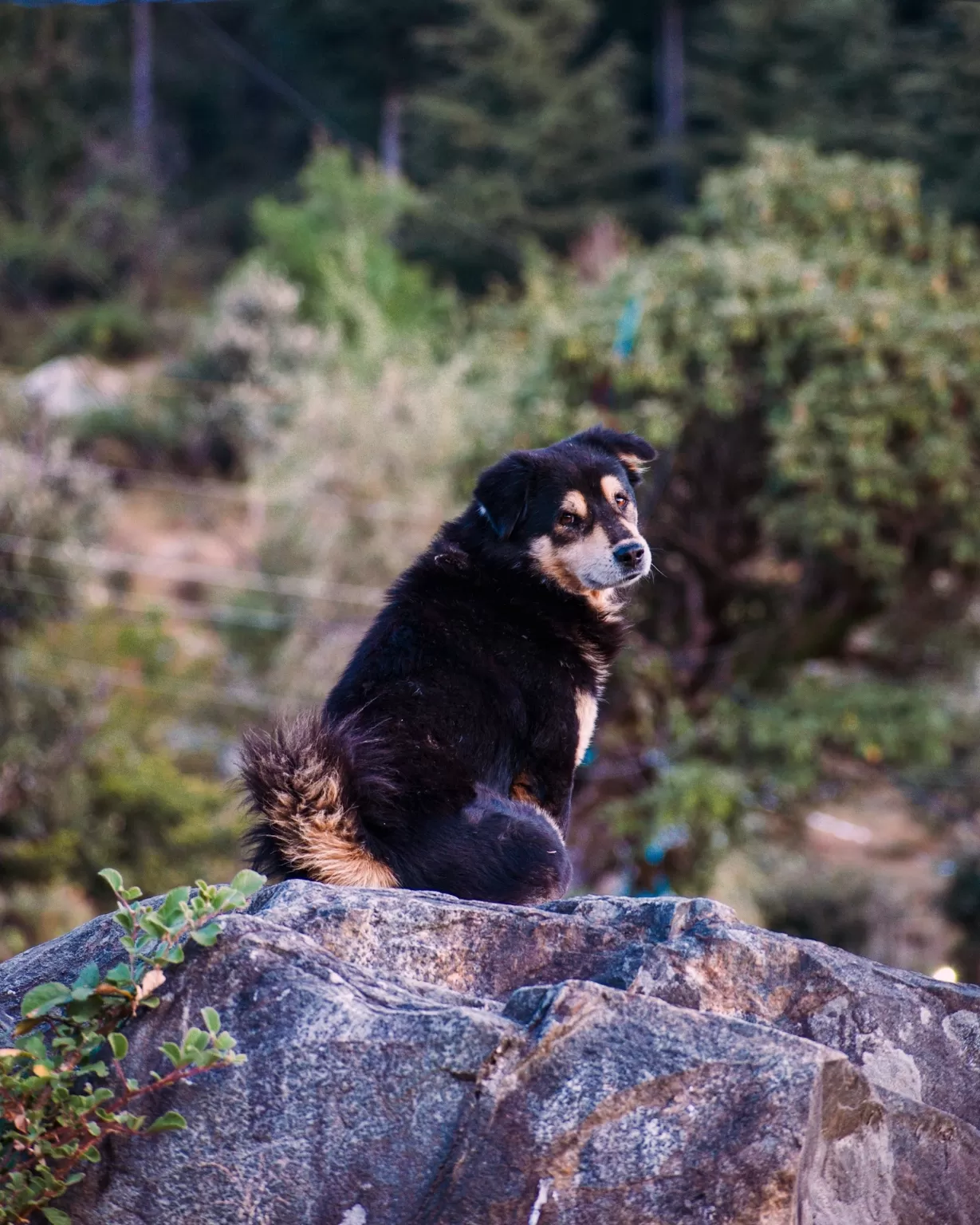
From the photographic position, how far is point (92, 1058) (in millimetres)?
2965

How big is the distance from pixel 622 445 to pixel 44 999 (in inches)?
137

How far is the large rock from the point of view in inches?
109

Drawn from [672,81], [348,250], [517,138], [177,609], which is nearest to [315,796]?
[177,609]

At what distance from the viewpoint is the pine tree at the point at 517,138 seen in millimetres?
36812

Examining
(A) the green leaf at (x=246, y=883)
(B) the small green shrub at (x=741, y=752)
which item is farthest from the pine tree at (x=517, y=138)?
(A) the green leaf at (x=246, y=883)

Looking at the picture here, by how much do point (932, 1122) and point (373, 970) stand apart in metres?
1.27

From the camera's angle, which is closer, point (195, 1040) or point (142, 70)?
point (195, 1040)

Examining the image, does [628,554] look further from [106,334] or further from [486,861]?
[106,334]

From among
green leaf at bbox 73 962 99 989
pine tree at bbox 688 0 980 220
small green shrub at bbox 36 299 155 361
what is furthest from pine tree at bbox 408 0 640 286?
green leaf at bbox 73 962 99 989

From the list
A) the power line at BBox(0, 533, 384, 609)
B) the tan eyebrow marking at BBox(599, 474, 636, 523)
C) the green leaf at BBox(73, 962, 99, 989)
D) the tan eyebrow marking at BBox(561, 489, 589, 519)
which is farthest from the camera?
the power line at BBox(0, 533, 384, 609)

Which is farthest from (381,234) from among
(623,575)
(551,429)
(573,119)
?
(623,575)

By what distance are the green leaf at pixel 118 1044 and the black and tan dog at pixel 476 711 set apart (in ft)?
3.93

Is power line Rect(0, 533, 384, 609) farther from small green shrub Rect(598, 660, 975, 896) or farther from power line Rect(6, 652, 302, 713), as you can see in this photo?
small green shrub Rect(598, 660, 975, 896)

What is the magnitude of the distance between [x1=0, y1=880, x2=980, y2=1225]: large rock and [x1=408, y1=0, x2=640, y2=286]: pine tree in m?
34.5
